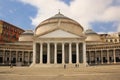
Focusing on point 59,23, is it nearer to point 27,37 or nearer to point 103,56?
point 103,56

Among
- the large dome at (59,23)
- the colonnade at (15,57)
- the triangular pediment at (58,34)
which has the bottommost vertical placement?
the colonnade at (15,57)

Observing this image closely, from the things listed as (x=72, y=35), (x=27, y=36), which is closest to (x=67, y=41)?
(x=72, y=35)

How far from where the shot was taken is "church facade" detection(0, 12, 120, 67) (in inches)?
2768

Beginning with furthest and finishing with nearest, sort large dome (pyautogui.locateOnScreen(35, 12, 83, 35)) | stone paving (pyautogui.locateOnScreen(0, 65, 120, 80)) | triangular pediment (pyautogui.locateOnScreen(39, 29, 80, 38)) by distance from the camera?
large dome (pyautogui.locateOnScreen(35, 12, 83, 35)), triangular pediment (pyautogui.locateOnScreen(39, 29, 80, 38)), stone paving (pyautogui.locateOnScreen(0, 65, 120, 80))

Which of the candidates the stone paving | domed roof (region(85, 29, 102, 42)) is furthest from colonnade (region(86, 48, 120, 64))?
the stone paving

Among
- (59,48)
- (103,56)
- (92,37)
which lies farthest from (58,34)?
(92,37)

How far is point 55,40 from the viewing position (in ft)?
231

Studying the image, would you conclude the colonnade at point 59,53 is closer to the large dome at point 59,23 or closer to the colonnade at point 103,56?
the large dome at point 59,23

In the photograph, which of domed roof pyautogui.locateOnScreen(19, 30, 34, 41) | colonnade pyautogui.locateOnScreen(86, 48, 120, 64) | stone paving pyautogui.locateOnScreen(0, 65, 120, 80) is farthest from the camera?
domed roof pyautogui.locateOnScreen(19, 30, 34, 41)

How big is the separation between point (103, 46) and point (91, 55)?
20.9 ft

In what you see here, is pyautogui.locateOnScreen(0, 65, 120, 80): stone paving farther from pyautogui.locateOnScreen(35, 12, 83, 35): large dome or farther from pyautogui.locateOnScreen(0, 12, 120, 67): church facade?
pyautogui.locateOnScreen(35, 12, 83, 35): large dome

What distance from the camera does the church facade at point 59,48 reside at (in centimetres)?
7031

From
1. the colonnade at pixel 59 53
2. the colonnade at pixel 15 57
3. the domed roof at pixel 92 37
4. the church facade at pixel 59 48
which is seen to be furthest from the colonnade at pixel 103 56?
the colonnade at pixel 15 57

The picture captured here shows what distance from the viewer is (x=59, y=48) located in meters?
75.3
